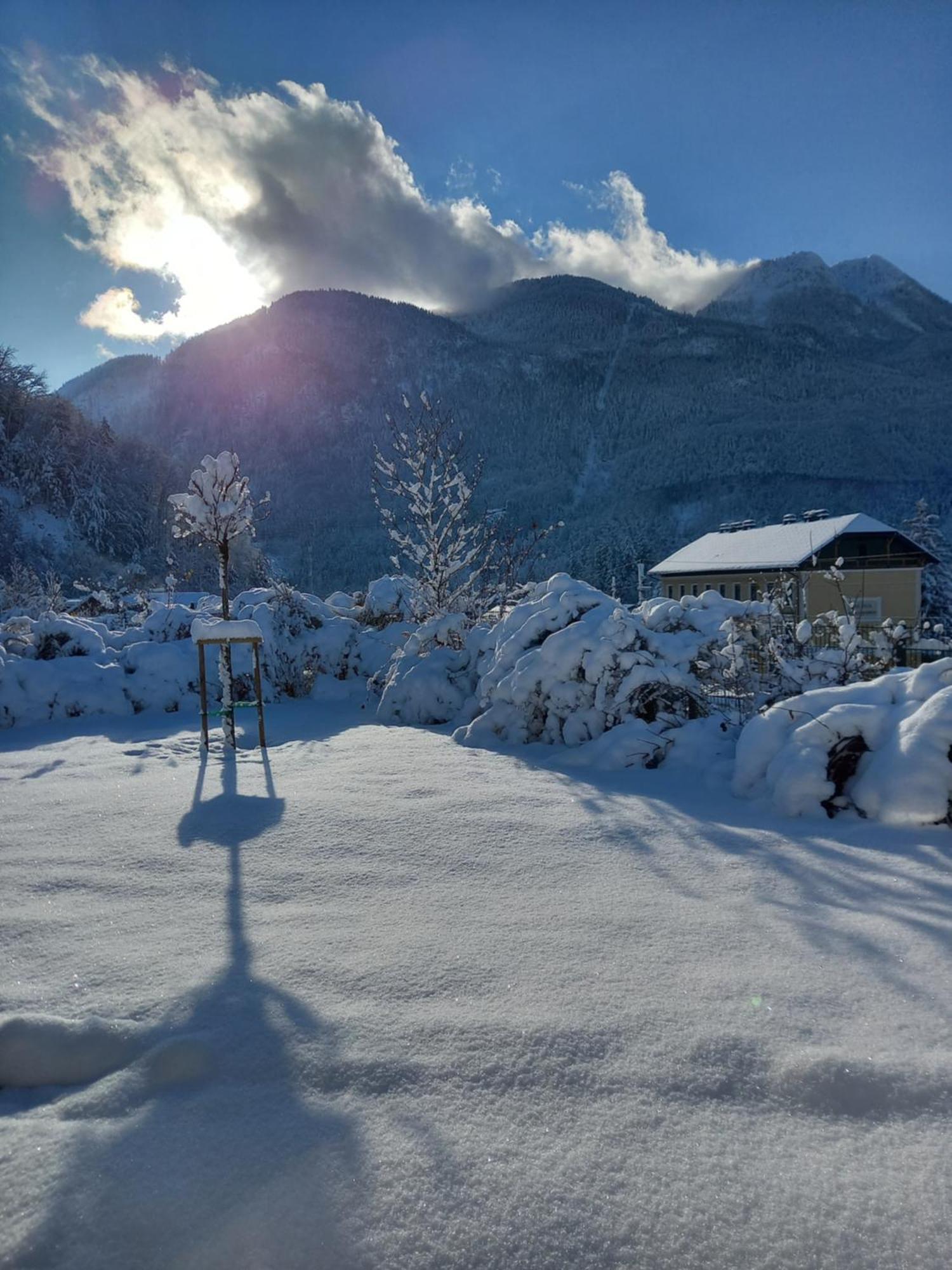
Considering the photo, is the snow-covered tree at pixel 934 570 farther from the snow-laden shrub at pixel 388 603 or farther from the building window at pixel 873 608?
the snow-laden shrub at pixel 388 603

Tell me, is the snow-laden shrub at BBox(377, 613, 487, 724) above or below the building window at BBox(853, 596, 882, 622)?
below

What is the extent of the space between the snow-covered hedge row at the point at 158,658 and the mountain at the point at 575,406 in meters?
50.3

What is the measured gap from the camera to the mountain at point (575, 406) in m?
92.2

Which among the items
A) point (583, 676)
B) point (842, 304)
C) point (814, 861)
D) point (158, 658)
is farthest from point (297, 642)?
point (842, 304)

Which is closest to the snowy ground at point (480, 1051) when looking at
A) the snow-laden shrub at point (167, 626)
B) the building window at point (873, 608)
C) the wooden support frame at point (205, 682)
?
the wooden support frame at point (205, 682)

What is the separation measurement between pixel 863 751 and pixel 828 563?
26.3 m

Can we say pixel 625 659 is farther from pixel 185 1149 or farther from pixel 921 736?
pixel 185 1149

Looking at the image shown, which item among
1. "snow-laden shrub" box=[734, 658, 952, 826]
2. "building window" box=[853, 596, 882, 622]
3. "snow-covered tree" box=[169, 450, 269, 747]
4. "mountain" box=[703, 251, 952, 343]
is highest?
"mountain" box=[703, 251, 952, 343]

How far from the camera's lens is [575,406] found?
131000mm

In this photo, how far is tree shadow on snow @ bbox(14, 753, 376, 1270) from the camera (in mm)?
1104

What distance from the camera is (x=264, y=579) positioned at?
39500 millimetres

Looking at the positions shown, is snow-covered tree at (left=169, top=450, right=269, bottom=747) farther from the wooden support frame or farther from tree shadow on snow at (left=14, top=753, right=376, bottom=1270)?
tree shadow on snow at (left=14, top=753, right=376, bottom=1270)

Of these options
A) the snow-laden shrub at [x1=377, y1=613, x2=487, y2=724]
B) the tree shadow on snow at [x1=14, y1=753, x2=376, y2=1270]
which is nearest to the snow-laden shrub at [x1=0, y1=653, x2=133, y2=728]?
the snow-laden shrub at [x1=377, y1=613, x2=487, y2=724]

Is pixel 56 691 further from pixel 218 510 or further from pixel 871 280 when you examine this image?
pixel 871 280
